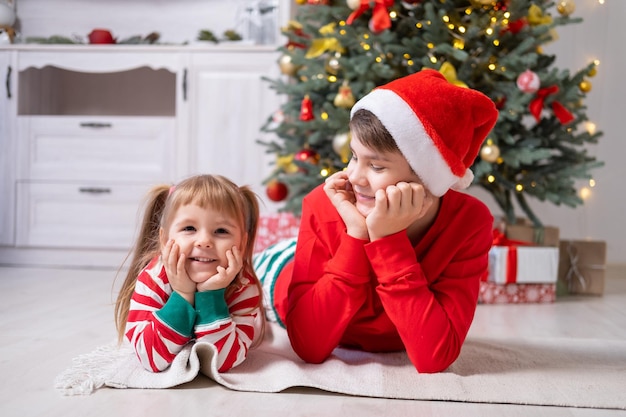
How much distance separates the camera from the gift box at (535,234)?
261 centimetres

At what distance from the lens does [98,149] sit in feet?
10.5

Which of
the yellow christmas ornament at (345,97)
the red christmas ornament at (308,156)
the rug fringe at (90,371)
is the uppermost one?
the yellow christmas ornament at (345,97)

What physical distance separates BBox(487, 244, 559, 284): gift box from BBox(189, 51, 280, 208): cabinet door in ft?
3.82

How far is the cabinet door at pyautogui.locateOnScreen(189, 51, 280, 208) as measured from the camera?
319 centimetres

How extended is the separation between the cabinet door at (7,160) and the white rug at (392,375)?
1.95 meters

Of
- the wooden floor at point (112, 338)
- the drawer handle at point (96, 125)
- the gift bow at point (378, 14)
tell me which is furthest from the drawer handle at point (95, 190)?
the gift bow at point (378, 14)

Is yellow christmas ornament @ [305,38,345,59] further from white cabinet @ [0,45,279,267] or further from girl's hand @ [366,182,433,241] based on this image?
girl's hand @ [366,182,433,241]

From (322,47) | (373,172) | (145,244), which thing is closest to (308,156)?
(322,47)

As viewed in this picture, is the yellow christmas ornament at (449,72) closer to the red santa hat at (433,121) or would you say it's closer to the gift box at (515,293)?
the gift box at (515,293)

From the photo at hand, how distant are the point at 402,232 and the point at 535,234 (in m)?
1.52

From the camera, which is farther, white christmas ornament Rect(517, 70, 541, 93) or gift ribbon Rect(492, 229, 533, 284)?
gift ribbon Rect(492, 229, 533, 284)

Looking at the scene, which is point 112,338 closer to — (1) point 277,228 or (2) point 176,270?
(2) point 176,270

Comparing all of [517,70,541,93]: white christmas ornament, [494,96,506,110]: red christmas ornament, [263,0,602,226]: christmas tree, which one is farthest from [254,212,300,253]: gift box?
[517,70,541,93]: white christmas ornament

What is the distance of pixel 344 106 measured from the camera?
250cm
